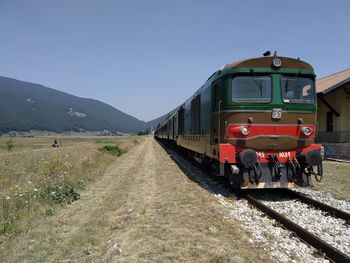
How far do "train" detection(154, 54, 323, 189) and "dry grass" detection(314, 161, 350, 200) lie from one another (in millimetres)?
1358

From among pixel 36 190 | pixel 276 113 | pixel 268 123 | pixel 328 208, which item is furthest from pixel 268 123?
pixel 36 190

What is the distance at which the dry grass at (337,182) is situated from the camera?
450 inches

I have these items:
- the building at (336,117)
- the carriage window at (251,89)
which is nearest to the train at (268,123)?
the carriage window at (251,89)

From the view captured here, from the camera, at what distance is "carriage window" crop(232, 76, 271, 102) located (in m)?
10.4

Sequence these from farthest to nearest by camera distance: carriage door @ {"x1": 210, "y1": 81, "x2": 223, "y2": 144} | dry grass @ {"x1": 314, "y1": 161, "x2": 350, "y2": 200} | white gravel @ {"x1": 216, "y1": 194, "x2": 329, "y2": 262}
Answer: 1. dry grass @ {"x1": 314, "y1": 161, "x2": 350, "y2": 200}
2. carriage door @ {"x1": 210, "y1": 81, "x2": 223, "y2": 144}
3. white gravel @ {"x1": 216, "y1": 194, "x2": 329, "y2": 262}

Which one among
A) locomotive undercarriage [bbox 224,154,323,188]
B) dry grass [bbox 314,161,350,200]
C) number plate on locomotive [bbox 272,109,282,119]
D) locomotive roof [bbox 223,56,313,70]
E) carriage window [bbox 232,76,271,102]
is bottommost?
dry grass [bbox 314,161,350,200]

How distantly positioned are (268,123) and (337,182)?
4702mm

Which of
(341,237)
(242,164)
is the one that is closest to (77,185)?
(242,164)

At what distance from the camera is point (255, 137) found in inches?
405

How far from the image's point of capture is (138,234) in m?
6.67

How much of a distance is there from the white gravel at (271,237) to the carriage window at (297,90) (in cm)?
325

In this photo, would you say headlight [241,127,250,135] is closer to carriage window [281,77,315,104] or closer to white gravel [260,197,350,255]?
carriage window [281,77,315,104]

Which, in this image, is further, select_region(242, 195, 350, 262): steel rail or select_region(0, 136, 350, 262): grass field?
select_region(0, 136, 350, 262): grass field

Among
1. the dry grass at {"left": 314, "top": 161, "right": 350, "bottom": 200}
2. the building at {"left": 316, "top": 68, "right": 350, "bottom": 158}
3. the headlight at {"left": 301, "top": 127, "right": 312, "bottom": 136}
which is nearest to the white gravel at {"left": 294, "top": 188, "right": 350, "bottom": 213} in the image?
the dry grass at {"left": 314, "top": 161, "right": 350, "bottom": 200}
